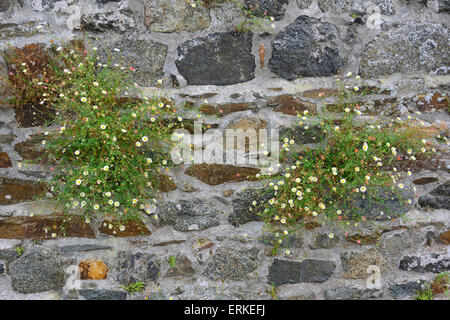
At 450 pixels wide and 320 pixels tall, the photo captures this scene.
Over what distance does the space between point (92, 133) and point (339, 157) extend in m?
1.56

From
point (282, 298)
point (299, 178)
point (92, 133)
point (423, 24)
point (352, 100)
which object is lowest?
point (282, 298)

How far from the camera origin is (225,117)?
2490mm

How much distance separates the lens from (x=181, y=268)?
2516 millimetres

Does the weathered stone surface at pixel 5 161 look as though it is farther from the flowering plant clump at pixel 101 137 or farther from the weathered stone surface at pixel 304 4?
the weathered stone surface at pixel 304 4

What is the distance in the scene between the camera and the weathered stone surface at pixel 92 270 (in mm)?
2498

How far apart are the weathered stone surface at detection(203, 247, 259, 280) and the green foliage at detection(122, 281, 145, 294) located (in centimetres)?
43

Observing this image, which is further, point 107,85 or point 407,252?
point 407,252

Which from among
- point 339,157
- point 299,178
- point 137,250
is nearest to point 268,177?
point 299,178

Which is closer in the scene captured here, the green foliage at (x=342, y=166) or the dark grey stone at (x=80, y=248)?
the green foliage at (x=342, y=166)

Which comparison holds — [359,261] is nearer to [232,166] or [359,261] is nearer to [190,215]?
[232,166]

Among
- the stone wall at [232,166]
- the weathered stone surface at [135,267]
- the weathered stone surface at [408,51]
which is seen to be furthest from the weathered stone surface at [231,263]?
the weathered stone surface at [408,51]

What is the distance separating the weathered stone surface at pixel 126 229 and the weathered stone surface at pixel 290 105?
46.5 inches

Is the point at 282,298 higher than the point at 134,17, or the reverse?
the point at 134,17

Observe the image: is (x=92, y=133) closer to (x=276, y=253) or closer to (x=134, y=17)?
(x=134, y=17)
